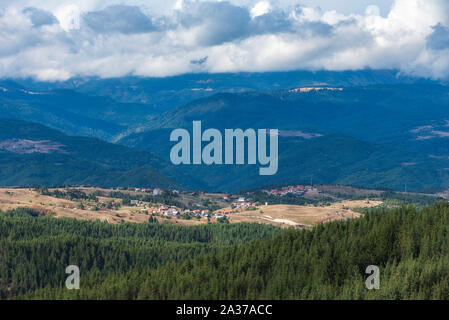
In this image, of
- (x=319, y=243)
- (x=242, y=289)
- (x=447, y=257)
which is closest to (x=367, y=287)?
(x=447, y=257)

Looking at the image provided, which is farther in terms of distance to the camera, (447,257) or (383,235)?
(383,235)

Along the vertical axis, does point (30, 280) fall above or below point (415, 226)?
below

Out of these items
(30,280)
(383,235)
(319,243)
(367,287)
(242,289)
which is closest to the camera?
(367,287)
